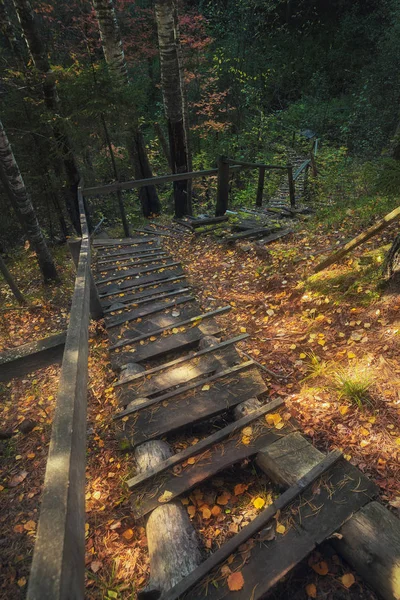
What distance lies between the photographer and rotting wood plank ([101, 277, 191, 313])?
576 centimetres

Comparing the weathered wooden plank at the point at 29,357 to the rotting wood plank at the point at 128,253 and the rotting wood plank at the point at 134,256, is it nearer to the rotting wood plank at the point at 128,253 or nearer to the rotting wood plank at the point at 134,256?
the rotting wood plank at the point at 134,256

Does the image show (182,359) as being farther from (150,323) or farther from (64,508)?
(64,508)

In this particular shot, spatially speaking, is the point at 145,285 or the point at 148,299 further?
the point at 145,285

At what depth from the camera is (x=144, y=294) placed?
19.7 ft

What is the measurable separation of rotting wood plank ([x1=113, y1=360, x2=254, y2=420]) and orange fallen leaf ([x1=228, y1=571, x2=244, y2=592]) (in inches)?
67.0

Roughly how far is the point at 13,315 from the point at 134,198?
34.8ft

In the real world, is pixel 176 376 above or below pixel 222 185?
below

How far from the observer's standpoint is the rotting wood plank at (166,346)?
172 inches

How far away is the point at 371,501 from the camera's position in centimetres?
222

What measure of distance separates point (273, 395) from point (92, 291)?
3130 millimetres

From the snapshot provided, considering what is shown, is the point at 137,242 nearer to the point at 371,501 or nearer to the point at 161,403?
the point at 161,403

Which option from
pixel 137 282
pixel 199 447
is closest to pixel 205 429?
pixel 199 447

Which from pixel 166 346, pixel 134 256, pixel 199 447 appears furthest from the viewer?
pixel 134 256

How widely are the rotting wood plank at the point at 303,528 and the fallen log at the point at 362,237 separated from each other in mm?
2789
